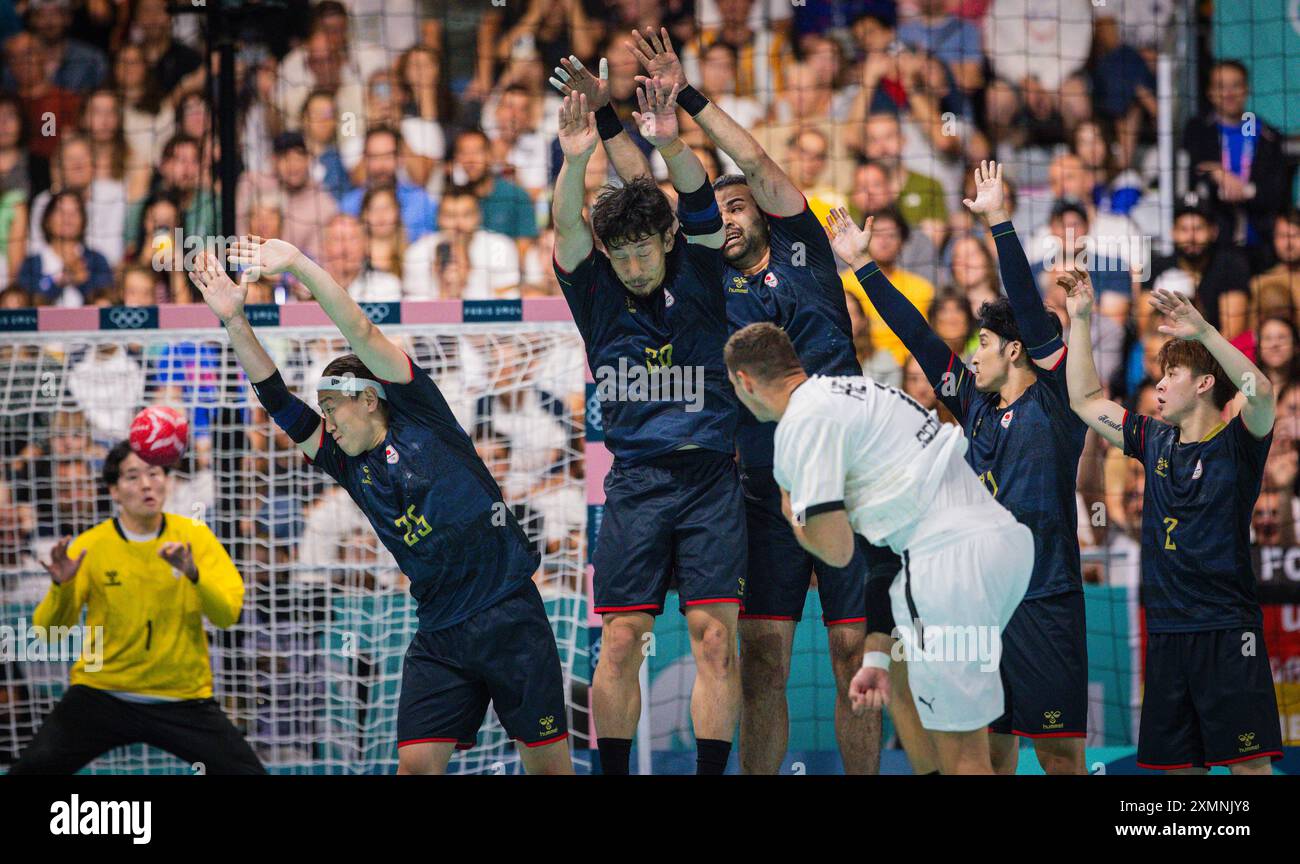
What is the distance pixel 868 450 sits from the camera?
18.1ft

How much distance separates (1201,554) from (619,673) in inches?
97.1

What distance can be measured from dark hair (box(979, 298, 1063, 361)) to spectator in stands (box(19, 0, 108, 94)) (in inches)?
267

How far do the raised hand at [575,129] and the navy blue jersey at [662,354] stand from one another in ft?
1.51

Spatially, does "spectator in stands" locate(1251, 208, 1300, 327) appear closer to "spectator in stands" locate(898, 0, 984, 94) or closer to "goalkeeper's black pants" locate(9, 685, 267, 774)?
"spectator in stands" locate(898, 0, 984, 94)

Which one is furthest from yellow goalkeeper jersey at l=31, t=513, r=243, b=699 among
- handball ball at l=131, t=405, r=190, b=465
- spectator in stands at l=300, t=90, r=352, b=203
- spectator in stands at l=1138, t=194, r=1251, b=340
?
spectator in stands at l=1138, t=194, r=1251, b=340

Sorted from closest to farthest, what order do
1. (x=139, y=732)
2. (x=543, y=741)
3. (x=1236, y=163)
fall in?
(x=543, y=741) < (x=139, y=732) < (x=1236, y=163)

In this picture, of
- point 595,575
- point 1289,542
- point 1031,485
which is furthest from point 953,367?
point 1289,542

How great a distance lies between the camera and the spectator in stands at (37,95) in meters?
10.1

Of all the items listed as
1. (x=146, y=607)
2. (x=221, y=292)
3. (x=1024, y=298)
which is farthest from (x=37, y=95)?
(x=1024, y=298)

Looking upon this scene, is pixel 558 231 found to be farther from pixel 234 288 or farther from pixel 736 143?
pixel 234 288

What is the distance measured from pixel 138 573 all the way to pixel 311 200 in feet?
10.6

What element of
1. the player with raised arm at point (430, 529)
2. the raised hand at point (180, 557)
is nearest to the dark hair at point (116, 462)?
the raised hand at point (180, 557)

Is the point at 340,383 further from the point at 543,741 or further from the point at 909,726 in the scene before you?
the point at 909,726

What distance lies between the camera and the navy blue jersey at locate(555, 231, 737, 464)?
618 cm
